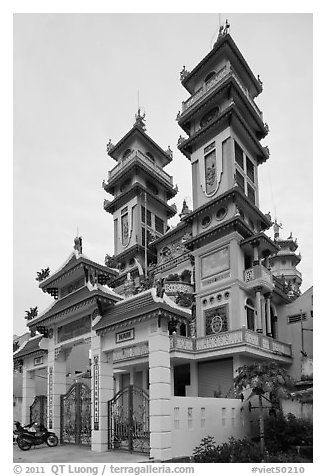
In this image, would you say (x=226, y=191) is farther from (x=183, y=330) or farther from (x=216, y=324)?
(x=183, y=330)

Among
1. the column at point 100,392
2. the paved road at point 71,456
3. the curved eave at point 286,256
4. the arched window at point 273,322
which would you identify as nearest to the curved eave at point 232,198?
the arched window at point 273,322

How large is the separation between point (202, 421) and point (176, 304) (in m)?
3.72

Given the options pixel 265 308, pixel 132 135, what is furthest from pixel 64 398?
pixel 132 135

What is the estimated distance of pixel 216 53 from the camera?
27.9 metres

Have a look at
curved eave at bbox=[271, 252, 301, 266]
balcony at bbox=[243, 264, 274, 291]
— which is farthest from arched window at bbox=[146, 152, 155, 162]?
balcony at bbox=[243, 264, 274, 291]

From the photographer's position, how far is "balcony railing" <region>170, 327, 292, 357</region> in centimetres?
2228

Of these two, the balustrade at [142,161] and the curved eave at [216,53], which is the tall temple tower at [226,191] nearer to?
the curved eave at [216,53]

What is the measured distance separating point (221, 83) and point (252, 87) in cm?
413

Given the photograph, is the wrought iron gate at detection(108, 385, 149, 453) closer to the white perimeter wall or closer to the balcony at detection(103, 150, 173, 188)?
the white perimeter wall

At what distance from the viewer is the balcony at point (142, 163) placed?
3631cm

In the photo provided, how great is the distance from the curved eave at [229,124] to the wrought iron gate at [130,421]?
1581 centimetres

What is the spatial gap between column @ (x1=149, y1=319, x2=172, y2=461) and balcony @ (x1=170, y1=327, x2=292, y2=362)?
9011 mm
